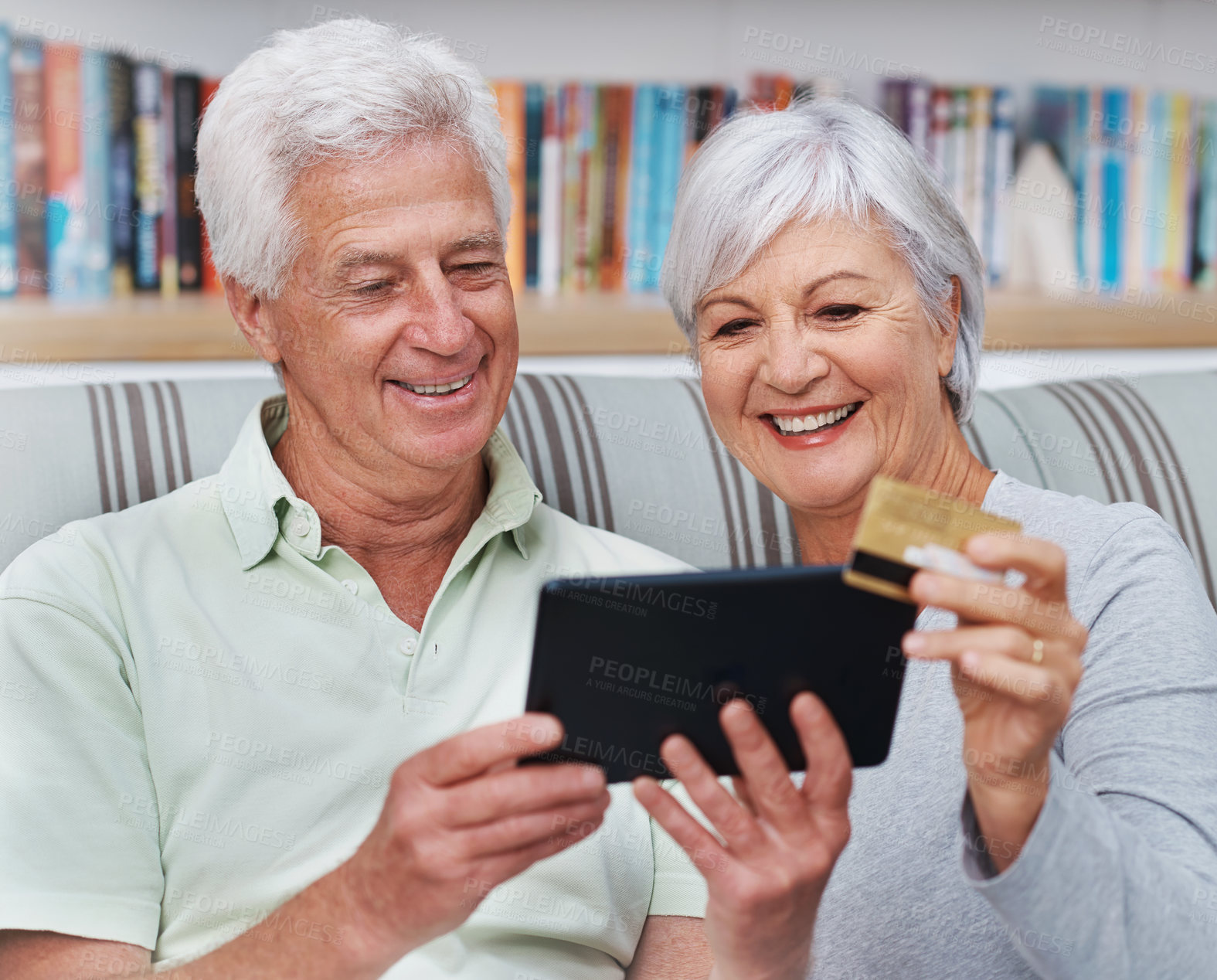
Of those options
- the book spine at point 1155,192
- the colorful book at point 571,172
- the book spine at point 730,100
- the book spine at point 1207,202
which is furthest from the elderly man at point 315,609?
the book spine at point 1207,202

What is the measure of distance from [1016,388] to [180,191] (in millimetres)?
1359

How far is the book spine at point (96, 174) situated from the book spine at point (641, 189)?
2.86 feet

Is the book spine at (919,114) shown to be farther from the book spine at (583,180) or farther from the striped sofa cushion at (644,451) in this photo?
the striped sofa cushion at (644,451)

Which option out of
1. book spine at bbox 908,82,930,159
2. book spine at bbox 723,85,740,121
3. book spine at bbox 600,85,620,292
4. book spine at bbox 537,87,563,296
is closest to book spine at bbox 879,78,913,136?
book spine at bbox 908,82,930,159

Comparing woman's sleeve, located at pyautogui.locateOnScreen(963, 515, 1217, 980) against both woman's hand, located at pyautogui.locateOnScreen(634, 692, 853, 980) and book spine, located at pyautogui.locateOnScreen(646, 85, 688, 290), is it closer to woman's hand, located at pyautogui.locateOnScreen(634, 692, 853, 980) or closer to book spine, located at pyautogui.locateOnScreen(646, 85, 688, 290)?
woman's hand, located at pyautogui.locateOnScreen(634, 692, 853, 980)

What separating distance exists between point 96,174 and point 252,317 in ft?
2.85

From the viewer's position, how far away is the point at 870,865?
44.4 inches

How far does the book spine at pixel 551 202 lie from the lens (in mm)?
2135

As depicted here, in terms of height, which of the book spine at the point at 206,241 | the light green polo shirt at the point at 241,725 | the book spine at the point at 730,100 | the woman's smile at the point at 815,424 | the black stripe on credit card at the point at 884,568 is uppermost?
the book spine at the point at 730,100

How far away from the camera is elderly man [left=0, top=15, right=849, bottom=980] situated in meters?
1.07

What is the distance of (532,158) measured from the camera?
213cm

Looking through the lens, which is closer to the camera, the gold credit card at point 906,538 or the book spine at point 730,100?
the gold credit card at point 906,538

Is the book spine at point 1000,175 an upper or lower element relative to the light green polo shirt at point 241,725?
upper

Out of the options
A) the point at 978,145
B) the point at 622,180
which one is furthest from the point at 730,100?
the point at 978,145
